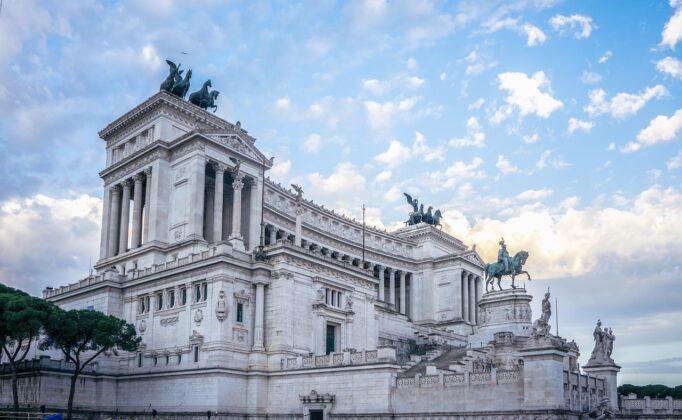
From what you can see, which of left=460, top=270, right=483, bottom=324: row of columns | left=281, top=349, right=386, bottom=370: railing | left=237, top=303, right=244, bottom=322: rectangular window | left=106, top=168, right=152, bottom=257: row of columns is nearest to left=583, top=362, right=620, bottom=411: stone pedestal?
left=281, top=349, right=386, bottom=370: railing

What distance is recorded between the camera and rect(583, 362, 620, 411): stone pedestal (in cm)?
5544

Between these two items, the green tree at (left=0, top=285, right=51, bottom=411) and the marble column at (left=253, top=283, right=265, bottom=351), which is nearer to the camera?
the green tree at (left=0, top=285, right=51, bottom=411)

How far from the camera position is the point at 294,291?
214 feet

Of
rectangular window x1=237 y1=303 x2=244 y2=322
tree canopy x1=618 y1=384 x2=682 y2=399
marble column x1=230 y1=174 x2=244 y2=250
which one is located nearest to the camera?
rectangular window x1=237 y1=303 x2=244 y2=322

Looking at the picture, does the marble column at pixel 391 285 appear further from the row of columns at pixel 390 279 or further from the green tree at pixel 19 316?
the green tree at pixel 19 316

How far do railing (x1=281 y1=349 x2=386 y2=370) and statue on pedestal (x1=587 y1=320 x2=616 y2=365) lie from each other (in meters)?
16.2

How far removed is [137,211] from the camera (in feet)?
274

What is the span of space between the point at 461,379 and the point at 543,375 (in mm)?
7040

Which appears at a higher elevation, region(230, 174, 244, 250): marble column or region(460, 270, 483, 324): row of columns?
region(230, 174, 244, 250): marble column

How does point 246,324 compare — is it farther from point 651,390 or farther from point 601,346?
point 651,390

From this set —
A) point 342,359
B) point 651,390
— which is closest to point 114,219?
point 342,359

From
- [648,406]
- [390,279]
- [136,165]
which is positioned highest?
[136,165]

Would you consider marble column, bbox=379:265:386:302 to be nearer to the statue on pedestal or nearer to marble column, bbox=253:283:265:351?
marble column, bbox=253:283:265:351

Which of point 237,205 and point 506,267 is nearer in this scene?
point 237,205
